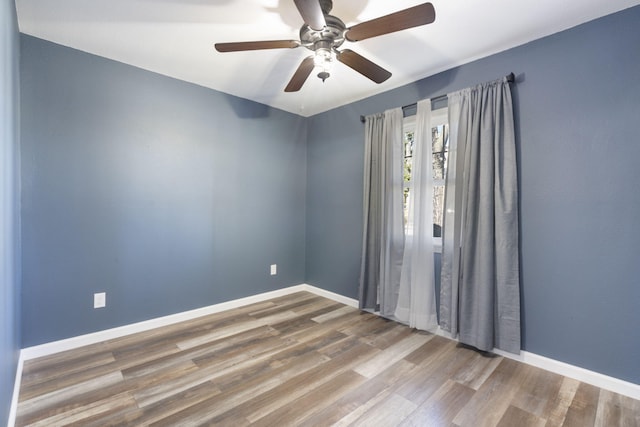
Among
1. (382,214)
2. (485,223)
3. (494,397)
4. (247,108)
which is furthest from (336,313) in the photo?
(247,108)

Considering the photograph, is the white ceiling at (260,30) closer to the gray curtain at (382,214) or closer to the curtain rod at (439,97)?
the curtain rod at (439,97)

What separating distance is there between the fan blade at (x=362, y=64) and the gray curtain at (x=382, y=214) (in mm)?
919

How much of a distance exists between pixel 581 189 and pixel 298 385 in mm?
2320

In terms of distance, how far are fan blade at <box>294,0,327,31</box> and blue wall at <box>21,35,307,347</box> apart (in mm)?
1920

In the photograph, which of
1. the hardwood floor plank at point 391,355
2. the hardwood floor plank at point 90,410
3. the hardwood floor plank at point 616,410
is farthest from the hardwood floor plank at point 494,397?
the hardwood floor plank at point 90,410

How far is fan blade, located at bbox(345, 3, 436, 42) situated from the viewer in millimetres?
1354

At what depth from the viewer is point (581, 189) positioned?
1.91m

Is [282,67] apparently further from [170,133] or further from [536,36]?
[536,36]

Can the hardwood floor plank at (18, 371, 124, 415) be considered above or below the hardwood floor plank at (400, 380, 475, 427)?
above

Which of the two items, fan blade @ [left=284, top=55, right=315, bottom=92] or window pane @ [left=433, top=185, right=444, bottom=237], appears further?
window pane @ [left=433, top=185, right=444, bottom=237]

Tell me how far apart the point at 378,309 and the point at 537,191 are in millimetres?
1802

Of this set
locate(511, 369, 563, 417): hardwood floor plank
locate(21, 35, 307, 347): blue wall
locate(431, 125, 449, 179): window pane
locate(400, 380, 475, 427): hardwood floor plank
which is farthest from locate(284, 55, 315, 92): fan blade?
locate(511, 369, 563, 417): hardwood floor plank

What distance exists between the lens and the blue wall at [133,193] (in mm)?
2154

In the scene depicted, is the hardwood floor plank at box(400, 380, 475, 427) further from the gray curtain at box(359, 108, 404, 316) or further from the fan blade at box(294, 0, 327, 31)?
the fan blade at box(294, 0, 327, 31)
